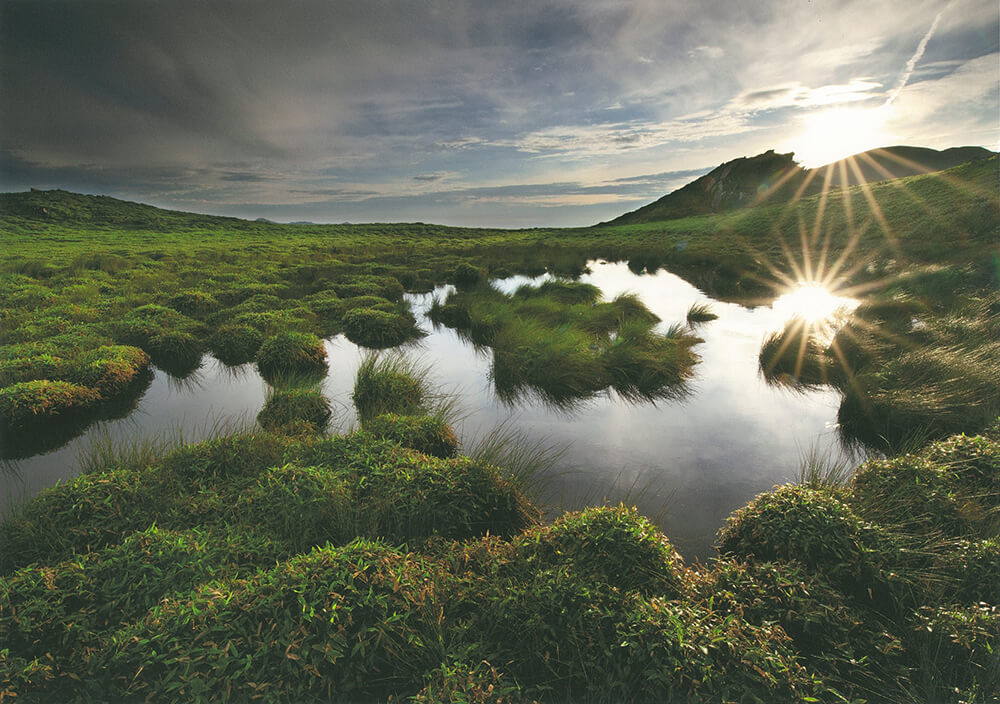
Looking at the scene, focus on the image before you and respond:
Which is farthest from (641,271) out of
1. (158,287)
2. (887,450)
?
(158,287)

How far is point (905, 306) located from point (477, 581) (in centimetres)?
1609

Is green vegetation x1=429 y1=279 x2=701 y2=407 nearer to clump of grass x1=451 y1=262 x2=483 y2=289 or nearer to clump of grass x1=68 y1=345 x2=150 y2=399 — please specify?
clump of grass x1=68 y1=345 x2=150 y2=399

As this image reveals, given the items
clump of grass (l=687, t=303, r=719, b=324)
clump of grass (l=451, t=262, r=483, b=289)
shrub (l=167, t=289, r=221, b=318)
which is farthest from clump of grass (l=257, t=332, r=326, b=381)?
clump of grass (l=451, t=262, r=483, b=289)

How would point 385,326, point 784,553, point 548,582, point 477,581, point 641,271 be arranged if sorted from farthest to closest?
point 641,271 → point 385,326 → point 784,553 → point 477,581 → point 548,582

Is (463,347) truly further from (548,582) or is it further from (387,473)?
(548,582)

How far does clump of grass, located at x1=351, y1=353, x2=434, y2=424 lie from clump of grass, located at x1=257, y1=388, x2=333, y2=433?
27.2 inches

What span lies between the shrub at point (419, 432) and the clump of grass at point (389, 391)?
2.95 feet

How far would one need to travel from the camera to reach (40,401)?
761 cm

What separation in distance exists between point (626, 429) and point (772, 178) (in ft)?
441

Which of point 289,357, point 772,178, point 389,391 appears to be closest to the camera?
point 389,391

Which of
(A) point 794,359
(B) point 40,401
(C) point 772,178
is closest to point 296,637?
(B) point 40,401

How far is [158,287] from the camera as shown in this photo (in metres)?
18.8

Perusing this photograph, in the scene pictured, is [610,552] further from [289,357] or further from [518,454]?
[289,357]

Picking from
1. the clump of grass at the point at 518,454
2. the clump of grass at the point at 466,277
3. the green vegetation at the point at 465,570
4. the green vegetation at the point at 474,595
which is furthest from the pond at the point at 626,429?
the clump of grass at the point at 466,277
